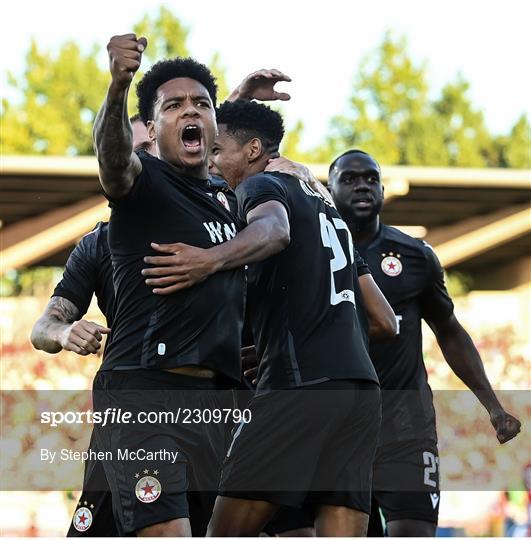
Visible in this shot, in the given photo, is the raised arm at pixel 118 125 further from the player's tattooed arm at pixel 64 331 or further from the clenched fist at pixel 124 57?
the player's tattooed arm at pixel 64 331

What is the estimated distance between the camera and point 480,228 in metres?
20.0

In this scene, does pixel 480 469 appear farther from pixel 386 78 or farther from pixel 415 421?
pixel 386 78

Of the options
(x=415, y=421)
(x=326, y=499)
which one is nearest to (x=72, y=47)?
(x=415, y=421)

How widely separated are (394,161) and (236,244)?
106ft

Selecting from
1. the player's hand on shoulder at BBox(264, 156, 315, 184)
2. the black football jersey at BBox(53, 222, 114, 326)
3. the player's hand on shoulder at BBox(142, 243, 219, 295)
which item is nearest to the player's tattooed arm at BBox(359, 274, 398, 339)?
the player's hand on shoulder at BBox(264, 156, 315, 184)

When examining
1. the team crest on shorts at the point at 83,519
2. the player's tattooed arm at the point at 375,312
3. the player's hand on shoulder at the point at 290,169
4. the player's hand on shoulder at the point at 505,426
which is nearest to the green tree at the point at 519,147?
the player's hand on shoulder at the point at 505,426

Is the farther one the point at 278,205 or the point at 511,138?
the point at 511,138

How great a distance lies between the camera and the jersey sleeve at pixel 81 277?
5.47 metres

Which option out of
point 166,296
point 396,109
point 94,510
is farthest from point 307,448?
point 396,109

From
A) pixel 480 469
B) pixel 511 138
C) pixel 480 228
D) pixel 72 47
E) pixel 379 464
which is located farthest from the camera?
pixel 511 138

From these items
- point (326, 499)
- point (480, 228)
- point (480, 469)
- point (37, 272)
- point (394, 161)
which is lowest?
point (326, 499)

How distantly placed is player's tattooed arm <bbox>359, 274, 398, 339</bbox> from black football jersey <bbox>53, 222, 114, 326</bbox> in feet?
3.79

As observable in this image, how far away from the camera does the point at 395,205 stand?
19266 mm

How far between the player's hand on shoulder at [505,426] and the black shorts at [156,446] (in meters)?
2.53
